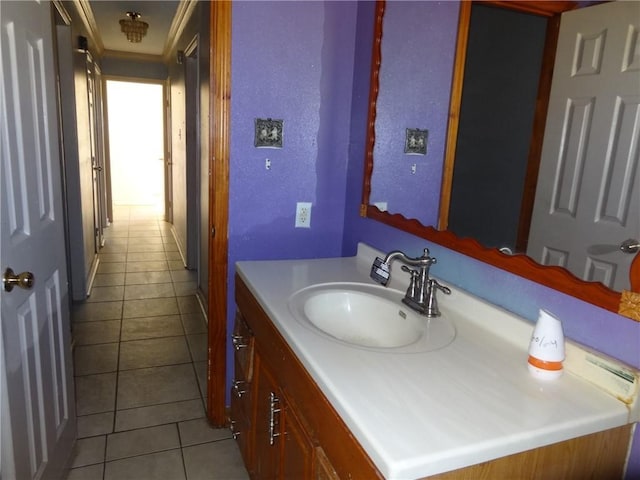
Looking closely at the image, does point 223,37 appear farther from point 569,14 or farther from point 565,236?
point 565,236

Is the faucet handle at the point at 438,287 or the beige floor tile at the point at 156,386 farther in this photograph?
the beige floor tile at the point at 156,386

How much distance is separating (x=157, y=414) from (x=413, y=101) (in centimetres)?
184

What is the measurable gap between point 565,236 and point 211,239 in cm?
133

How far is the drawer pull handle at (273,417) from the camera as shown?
1.30 metres

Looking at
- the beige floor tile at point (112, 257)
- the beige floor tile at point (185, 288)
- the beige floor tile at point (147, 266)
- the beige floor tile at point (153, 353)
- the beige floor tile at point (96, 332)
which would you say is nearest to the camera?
the beige floor tile at point (153, 353)

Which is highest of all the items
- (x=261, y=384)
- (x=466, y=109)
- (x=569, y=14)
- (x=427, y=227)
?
(x=569, y=14)

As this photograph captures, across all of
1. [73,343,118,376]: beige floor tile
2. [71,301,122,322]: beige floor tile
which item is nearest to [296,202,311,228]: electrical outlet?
[73,343,118,376]: beige floor tile

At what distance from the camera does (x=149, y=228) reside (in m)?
6.39

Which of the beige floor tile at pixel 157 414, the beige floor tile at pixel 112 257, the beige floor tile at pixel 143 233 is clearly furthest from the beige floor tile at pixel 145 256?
the beige floor tile at pixel 157 414

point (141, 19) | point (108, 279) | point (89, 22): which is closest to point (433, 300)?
point (108, 279)

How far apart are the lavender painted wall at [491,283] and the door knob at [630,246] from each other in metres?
0.13

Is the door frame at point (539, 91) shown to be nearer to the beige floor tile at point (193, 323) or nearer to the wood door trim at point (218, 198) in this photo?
the wood door trim at point (218, 198)

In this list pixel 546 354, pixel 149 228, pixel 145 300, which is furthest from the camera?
pixel 149 228

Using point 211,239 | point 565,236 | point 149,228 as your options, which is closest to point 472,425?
point 565,236
